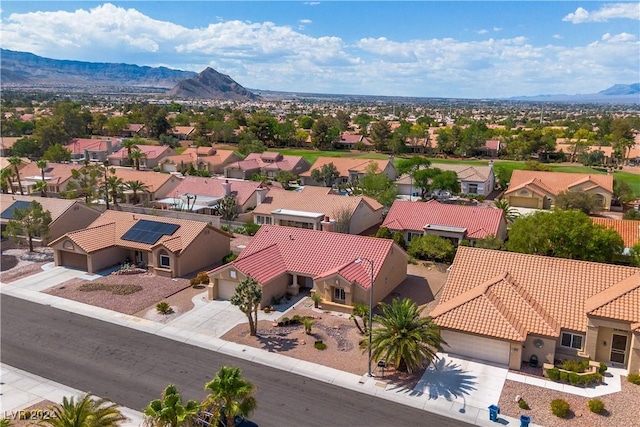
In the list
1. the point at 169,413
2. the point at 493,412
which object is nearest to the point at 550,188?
the point at 493,412

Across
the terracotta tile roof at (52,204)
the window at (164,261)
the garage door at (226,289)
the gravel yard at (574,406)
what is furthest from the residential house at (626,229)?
the terracotta tile roof at (52,204)

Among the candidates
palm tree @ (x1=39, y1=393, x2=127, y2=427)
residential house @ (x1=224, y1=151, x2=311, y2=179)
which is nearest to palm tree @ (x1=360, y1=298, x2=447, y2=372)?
palm tree @ (x1=39, y1=393, x2=127, y2=427)

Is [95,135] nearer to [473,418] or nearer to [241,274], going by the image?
[241,274]

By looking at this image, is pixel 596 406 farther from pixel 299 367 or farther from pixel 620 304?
pixel 299 367

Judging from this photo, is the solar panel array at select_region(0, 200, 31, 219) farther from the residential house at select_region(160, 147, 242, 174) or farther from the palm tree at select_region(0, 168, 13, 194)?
the residential house at select_region(160, 147, 242, 174)

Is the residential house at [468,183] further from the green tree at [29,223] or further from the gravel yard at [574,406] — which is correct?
the gravel yard at [574,406]

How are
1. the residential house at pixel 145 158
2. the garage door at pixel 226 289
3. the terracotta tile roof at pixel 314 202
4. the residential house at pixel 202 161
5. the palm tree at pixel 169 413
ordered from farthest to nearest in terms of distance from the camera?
the residential house at pixel 145 158, the residential house at pixel 202 161, the terracotta tile roof at pixel 314 202, the garage door at pixel 226 289, the palm tree at pixel 169 413

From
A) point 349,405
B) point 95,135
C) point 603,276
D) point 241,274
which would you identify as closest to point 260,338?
point 241,274
